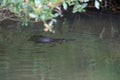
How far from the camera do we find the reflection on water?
7.50 m

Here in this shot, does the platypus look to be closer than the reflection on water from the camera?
No

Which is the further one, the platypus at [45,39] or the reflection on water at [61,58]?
the platypus at [45,39]

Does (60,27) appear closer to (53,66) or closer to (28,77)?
(53,66)

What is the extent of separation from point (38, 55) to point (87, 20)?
18.2 ft

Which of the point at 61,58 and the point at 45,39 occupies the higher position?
the point at 45,39

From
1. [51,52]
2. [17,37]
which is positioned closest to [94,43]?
[51,52]

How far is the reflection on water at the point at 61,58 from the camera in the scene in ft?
24.6

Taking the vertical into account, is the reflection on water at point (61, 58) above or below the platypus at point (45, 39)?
below

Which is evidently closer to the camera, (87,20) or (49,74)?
(49,74)

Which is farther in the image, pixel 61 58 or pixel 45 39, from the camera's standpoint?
pixel 45 39

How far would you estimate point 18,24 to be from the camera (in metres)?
12.8

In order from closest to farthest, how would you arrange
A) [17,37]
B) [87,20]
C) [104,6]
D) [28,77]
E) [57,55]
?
[28,77]
[57,55]
[17,37]
[87,20]
[104,6]

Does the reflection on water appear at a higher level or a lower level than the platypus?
lower

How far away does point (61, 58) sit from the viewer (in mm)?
8555
